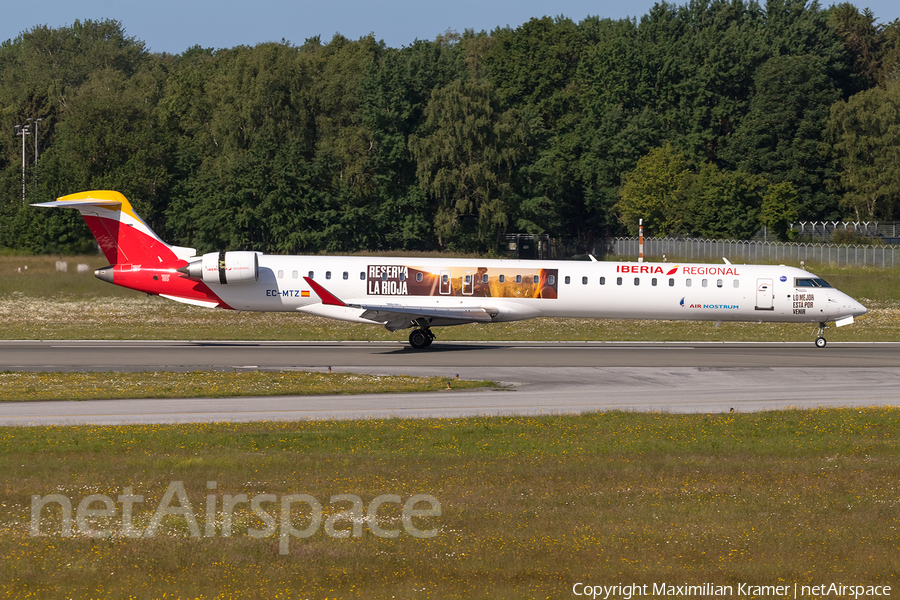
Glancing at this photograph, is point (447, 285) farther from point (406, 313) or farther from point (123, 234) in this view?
point (123, 234)

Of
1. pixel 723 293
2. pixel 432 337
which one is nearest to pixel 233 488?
pixel 432 337

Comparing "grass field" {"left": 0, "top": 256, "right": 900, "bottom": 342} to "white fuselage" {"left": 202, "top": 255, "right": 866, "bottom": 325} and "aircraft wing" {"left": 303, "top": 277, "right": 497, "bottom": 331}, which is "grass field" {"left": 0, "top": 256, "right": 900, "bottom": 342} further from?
"aircraft wing" {"left": 303, "top": 277, "right": 497, "bottom": 331}

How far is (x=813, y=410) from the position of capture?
23203 mm

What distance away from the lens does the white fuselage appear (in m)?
36.8

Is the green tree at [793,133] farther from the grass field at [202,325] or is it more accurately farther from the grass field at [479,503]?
the grass field at [479,503]

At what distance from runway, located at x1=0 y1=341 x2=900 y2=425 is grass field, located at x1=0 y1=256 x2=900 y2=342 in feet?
12.4

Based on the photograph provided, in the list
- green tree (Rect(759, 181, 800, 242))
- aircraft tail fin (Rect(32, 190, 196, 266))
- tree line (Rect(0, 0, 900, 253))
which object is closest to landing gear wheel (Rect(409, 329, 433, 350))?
aircraft tail fin (Rect(32, 190, 196, 266))

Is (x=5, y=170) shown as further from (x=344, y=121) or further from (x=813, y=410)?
(x=813, y=410)

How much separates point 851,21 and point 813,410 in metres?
112

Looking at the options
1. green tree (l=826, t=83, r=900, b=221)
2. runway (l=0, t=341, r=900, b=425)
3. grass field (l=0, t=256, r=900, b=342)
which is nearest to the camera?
runway (l=0, t=341, r=900, b=425)

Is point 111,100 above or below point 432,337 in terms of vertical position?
above

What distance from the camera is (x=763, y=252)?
77938 millimetres

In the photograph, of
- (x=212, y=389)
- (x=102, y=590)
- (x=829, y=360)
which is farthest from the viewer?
(x=829, y=360)

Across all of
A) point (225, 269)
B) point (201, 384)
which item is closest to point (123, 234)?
point (225, 269)
